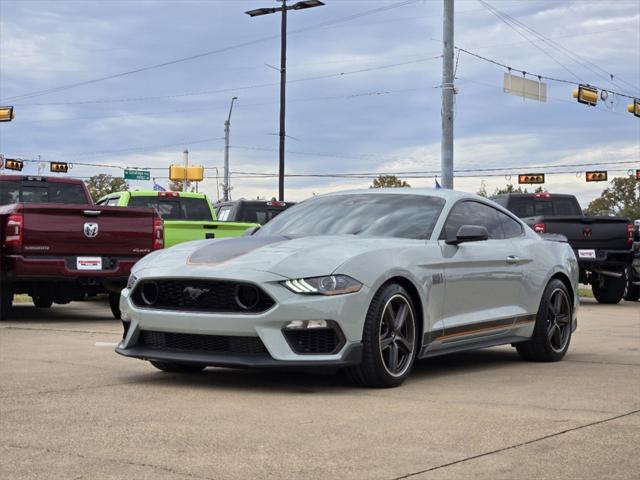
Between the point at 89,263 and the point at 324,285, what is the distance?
22.9 ft

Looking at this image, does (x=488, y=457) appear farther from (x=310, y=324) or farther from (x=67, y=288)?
(x=67, y=288)

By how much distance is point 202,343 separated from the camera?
675 cm

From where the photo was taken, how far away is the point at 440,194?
8.12 metres

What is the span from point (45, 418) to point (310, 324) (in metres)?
1.74

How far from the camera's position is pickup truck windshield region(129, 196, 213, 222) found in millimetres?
17344

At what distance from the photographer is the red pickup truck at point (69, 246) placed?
12.6 m

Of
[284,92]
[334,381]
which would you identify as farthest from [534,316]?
[284,92]

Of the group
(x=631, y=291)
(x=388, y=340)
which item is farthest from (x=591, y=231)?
(x=388, y=340)

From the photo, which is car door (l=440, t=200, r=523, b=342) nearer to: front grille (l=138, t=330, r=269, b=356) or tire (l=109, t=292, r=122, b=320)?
front grille (l=138, t=330, r=269, b=356)

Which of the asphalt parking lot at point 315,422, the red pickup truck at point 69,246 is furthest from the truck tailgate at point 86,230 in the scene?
the asphalt parking lot at point 315,422

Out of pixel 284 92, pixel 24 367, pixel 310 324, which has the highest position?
pixel 284 92

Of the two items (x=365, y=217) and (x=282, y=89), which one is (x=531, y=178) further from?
(x=365, y=217)

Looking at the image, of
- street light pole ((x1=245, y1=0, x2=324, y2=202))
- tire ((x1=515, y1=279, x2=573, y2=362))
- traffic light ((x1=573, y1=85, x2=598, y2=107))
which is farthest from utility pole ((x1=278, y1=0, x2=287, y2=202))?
tire ((x1=515, y1=279, x2=573, y2=362))

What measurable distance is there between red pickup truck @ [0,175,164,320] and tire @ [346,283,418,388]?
6751 millimetres
